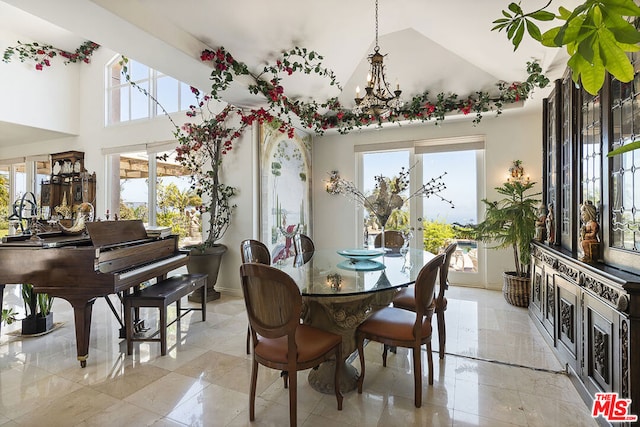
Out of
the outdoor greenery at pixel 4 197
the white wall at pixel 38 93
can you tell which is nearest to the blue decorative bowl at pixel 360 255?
the white wall at pixel 38 93

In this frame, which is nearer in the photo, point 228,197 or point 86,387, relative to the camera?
point 86,387

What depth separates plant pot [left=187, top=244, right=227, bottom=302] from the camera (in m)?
4.04

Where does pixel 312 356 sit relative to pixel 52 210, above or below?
below

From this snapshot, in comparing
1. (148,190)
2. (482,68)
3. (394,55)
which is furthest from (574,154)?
(148,190)

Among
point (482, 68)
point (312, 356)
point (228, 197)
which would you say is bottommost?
point (312, 356)

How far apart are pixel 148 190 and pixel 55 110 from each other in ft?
8.28

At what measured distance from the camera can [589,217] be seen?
207 cm

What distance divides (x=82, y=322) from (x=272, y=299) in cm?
177

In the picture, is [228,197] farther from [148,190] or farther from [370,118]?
[370,118]

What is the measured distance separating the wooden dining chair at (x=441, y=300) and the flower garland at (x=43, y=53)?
7.14 metres

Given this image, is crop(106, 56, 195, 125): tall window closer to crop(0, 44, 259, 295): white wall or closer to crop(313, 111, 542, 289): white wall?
crop(0, 44, 259, 295): white wall

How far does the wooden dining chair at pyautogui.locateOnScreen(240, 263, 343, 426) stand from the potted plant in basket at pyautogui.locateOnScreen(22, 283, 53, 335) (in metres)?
2.67

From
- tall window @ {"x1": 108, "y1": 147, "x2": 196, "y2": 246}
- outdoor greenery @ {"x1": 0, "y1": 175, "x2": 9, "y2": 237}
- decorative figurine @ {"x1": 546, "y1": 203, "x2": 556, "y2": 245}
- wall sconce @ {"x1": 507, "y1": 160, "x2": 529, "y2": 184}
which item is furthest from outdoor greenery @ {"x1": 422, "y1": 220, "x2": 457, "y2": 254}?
outdoor greenery @ {"x1": 0, "y1": 175, "x2": 9, "y2": 237}

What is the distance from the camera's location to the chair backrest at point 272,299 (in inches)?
62.6
